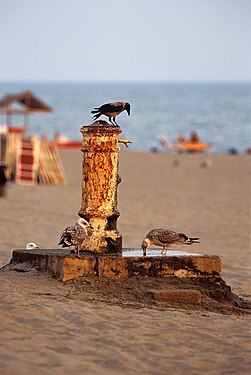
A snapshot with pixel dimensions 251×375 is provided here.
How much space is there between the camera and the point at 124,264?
8.42 metres

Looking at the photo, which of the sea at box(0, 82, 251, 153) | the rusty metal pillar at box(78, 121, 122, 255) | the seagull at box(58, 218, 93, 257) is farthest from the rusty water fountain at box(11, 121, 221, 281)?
the sea at box(0, 82, 251, 153)

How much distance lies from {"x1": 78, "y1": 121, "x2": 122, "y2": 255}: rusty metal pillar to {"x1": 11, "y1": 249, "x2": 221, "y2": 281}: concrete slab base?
0.16m

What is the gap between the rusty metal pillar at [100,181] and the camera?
866 centimetres

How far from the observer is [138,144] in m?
64.0

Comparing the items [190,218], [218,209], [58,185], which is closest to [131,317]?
[190,218]

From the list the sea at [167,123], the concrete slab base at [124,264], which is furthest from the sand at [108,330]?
the sea at [167,123]

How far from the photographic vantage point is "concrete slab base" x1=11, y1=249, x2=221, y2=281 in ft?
27.4

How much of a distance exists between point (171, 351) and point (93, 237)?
2173 millimetres

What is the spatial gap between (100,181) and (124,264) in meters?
0.76

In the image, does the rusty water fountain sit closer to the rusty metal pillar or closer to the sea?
the rusty metal pillar

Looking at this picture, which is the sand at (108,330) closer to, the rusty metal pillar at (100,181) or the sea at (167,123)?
the rusty metal pillar at (100,181)

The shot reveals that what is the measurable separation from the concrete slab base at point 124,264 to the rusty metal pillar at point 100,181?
16 centimetres

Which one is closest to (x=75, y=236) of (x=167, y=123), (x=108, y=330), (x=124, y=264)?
(x=124, y=264)

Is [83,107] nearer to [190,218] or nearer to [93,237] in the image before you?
[190,218]
